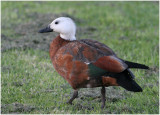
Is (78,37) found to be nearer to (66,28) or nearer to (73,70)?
(66,28)

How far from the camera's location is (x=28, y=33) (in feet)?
32.7

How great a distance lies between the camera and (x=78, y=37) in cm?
1003

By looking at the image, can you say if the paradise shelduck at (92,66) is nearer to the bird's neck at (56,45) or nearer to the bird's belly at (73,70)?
the bird's belly at (73,70)

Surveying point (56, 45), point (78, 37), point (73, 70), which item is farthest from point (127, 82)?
point (78, 37)

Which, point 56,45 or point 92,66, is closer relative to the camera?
point 92,66

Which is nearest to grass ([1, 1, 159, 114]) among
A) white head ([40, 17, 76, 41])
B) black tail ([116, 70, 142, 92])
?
black tail ([116, 70, 142, 92])

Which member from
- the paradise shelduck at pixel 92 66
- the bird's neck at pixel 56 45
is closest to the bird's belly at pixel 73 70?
the paradise shelduck at pixel 92 66

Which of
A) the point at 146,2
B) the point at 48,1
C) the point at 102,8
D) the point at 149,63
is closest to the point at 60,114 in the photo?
the point at 149,63

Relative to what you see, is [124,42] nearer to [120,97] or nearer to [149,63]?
[149,63]

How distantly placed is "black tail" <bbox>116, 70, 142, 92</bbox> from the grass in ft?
1.30

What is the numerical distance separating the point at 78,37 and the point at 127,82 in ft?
16.7

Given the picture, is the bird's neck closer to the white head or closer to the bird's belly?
the white head

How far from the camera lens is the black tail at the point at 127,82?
5031 mm

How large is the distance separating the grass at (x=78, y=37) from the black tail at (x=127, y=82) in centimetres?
40
